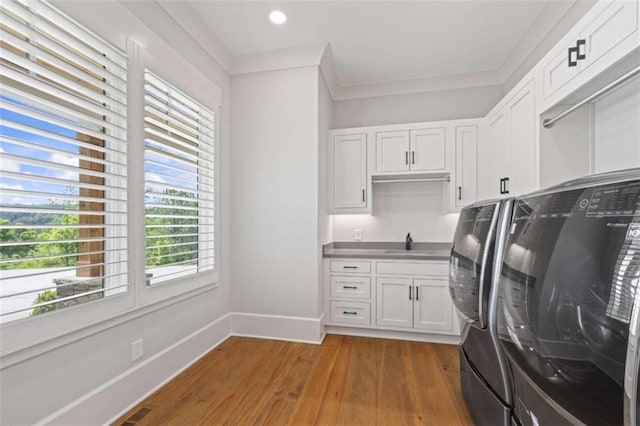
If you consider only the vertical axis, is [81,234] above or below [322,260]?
above

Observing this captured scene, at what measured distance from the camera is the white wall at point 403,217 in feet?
11.6

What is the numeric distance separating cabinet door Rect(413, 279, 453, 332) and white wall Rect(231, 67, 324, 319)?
1.06 metres

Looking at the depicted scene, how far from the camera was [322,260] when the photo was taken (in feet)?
10.3

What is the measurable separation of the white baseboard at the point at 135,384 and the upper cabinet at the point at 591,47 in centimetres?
318

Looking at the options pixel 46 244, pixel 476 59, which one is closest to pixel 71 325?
pixel 46 244

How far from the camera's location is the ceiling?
233cm

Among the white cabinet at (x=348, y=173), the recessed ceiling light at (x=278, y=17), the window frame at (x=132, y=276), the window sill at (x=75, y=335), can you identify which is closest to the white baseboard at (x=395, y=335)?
the white cabinet at (x=348, y=173)

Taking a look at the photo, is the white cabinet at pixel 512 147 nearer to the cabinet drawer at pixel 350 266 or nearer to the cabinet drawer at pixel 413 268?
the cabinet drawer at pixel 413 268

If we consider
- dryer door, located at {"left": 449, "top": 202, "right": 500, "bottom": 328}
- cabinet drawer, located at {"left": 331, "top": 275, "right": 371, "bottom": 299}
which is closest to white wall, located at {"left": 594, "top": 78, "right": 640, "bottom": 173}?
dryer door, located at {"left": 449, "top": 202, "right": 500, "bottom": 328}

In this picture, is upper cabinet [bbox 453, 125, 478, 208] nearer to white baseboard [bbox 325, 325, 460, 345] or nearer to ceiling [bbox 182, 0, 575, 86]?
ceiling [bbox 182, 0, 575, 86]

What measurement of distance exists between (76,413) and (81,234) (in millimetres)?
971

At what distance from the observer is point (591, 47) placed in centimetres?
145

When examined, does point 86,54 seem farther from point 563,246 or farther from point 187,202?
point 563,246

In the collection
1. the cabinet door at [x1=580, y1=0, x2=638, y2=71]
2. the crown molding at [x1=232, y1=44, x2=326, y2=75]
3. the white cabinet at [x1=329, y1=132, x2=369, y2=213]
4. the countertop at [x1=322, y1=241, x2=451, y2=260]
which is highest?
the crown molding at [x1=232, y1=44, x2=326, y2=75]
